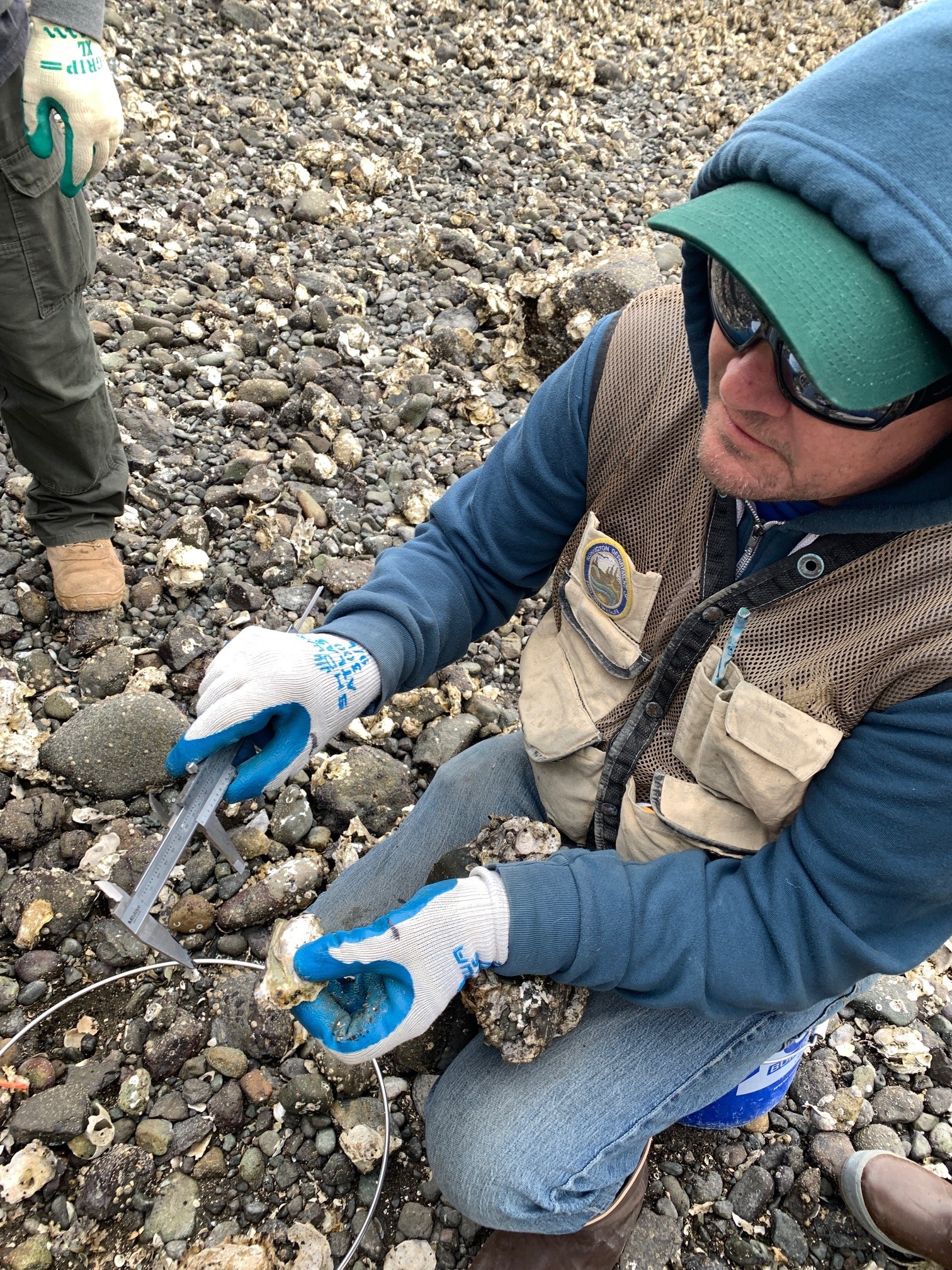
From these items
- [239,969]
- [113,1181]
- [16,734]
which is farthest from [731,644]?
[16,734]

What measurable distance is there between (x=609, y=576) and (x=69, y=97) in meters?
1.93

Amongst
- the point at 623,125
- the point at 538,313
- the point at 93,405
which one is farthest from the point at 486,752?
the point at 623,125

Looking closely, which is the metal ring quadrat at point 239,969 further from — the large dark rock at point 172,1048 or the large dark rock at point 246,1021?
the large dark rock at point 172,1048

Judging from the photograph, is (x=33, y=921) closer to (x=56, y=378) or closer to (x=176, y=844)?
(x=176, y=844)

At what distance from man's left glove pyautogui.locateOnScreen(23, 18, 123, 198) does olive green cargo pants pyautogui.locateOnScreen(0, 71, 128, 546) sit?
0.03 metres

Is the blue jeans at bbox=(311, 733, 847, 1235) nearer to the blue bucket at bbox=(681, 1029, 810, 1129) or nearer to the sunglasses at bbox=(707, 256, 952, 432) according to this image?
the blue bucket at bbox=(681, 1029, 810, 1129)

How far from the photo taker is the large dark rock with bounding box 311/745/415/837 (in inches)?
100

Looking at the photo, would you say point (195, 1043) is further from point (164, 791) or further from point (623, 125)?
point (623, 125)

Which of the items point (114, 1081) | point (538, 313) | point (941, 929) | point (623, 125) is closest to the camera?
point (941, 929)

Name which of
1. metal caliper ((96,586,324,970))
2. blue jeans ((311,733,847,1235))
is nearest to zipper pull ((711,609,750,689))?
blue jeans ((311,733,847,1235))

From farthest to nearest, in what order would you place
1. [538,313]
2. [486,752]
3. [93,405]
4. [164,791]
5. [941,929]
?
[538,313], [93,405], [164,791], [486,752], [941,929]

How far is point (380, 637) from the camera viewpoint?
1922mm

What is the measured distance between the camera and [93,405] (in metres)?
2.77

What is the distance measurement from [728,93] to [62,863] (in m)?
8.58
